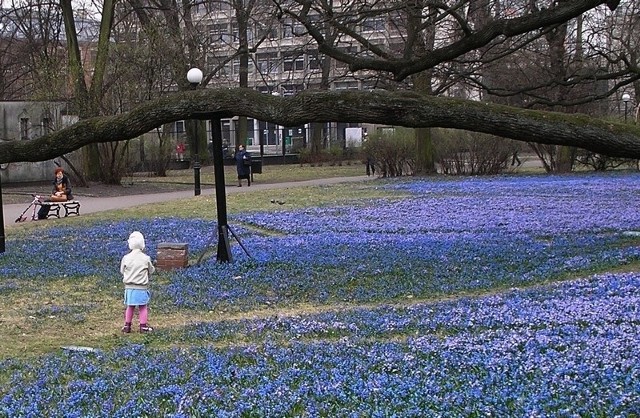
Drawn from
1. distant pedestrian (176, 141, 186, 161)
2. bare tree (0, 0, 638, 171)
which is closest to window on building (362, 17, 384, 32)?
bare tree (0, 0, 638, 171)

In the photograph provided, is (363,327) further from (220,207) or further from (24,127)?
(24,127)

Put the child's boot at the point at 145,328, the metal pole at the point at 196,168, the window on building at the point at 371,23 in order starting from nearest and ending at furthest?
the child's boot at the point at 145,328 < the window on building at the point at 371,23 < the metal pole at the point at 196,168

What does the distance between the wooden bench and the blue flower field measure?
5062 mm

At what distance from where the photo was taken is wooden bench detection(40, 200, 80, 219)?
21500 millimetres

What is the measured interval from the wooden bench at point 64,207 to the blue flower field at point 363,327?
5.06m

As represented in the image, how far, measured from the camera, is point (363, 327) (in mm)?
7535

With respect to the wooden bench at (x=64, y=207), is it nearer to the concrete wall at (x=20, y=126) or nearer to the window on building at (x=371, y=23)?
the window on building at (x=371, y=23)

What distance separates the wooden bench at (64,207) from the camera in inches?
846

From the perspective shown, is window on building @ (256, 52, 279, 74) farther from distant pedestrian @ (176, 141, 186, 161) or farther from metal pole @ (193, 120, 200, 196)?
distant pedestrian @ (176, 141, 186, 161)

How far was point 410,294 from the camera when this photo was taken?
9.63 meters

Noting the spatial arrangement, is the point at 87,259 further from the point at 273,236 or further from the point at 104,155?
the point at 104,155

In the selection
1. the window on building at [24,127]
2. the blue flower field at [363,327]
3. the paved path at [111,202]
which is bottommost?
the blue flower field at [363,327]

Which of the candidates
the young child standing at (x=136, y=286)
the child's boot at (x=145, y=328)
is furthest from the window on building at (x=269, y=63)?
the child's boot at (x=145, y=328)

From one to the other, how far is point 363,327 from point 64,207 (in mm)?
16611
